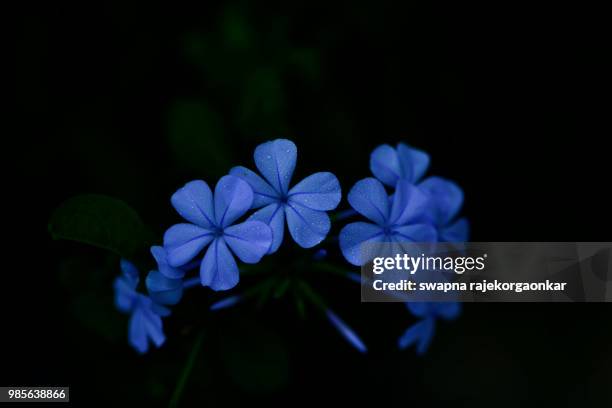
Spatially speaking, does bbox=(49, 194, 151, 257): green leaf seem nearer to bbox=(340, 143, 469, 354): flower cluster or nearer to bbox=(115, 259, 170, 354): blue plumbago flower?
bbox=(115, 259, 170, 354): blue plumbago flower

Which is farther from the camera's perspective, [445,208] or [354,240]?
[445,208]

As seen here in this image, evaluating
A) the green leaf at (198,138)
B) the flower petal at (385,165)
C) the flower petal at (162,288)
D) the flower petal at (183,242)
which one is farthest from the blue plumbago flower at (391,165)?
the green leaf at (198,138)

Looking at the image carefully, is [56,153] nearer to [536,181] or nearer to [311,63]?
[311,63]

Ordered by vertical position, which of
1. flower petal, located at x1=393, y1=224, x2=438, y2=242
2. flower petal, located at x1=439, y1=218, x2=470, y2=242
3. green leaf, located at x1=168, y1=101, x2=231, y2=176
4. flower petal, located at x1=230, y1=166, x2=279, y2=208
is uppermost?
green leaf, located at x1=168, y1=101, x2=231, y2=176

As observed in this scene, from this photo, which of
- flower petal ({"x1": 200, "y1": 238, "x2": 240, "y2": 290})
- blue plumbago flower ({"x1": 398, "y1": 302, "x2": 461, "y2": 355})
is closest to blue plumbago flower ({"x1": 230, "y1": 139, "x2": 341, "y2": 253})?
flower petal ({"x1": 200, "y1": 238, "x2": 240, "y2": 290})

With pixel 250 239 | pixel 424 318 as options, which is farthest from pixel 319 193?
pixel 424 318

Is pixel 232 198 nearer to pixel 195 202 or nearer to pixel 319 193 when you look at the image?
pixel 195 202

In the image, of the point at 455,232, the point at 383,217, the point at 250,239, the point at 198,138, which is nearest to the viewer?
the point at 250,239
